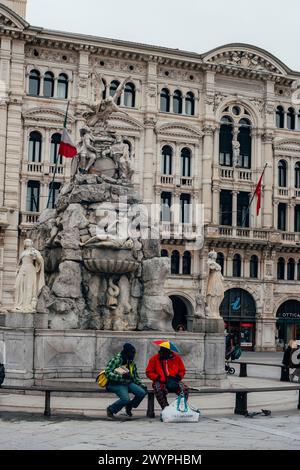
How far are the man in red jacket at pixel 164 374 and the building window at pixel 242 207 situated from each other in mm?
38087

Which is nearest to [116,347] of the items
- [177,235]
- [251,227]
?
[177,235]

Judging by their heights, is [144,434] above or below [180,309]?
below

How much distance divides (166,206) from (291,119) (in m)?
11.7

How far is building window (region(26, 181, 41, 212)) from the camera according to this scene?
47.5m

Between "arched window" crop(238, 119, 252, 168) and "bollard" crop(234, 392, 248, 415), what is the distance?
38766 millimetres

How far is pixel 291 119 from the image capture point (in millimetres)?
54969

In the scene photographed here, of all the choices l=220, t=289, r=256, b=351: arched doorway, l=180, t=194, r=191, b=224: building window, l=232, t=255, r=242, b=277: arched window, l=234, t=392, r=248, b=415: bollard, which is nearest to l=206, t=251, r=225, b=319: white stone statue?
l=234, t=392, r=248, b=415: bollard

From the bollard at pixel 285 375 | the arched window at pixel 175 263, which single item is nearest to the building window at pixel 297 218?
the arched window at pixel 175 263

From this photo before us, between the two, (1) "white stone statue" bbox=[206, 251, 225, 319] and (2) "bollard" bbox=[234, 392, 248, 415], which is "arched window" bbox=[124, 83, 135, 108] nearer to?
(1) "white stone statue" bbox=[206, 251, 225, 319]

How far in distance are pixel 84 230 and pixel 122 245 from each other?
1048mm

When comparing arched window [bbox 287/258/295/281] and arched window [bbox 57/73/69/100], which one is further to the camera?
arched window [bbox 287/258/295/281]

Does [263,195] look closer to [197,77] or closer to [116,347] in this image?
[197,77]

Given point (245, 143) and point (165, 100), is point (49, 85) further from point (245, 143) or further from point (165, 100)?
point (245, 143)

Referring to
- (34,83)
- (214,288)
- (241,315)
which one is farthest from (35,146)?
(214,288)
